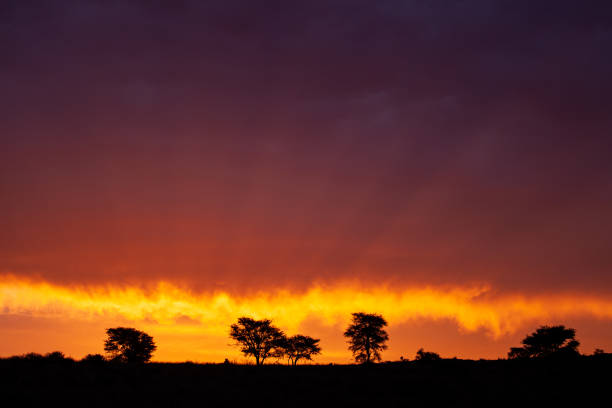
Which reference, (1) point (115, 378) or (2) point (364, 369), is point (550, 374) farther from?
(1) point (115, 378)

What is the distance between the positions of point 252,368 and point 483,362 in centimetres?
1811

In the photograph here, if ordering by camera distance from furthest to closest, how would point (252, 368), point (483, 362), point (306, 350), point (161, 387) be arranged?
point (306, 350)
point (483, 362)
point (252, 368)
point (161, 387)

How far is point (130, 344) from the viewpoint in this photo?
91625 mm

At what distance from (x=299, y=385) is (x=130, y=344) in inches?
3181

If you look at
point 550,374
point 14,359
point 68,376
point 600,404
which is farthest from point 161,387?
point 550,374

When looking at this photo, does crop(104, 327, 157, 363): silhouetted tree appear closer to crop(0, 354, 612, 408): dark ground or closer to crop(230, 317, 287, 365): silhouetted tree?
crop(230, 317, 287, 365): silhouetted tree

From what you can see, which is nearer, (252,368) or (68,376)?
(68,376)

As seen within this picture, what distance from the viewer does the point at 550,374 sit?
27.4 m

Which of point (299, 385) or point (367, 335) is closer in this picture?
point (299, 385)

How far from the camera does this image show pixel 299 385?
23266 mm

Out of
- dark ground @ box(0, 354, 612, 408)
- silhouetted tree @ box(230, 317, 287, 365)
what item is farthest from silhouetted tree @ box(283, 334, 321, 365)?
dark ground @ box(0, 354, 612, 408)

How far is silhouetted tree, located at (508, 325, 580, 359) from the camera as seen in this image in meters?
74.8

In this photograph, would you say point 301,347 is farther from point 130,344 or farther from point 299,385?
point 299,385

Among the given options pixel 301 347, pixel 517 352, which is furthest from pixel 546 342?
pixel 301 347
